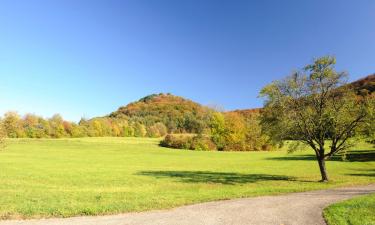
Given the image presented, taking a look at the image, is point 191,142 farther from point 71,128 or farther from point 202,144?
point 71,128

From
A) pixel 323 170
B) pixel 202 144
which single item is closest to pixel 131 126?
pixel 202 144

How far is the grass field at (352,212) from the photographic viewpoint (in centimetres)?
1427

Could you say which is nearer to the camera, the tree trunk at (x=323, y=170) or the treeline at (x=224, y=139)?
the tree trunk at (x=323, y=170)

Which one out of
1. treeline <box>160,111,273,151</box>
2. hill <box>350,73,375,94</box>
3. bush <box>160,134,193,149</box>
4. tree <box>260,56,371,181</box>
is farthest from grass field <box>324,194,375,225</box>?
bush <box>160,134,193,149</box>

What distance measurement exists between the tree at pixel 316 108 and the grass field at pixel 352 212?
12289 millimetres

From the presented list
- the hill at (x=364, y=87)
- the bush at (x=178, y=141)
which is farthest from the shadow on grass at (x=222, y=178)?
the bush at (x=178, y=141)

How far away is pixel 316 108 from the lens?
31344 millimetres

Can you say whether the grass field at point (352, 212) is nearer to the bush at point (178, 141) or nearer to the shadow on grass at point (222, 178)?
the shadow on grass at point (222, 178)

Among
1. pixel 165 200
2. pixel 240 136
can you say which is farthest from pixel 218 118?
pixel 165 200

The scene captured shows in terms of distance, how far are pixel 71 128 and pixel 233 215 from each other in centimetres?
12851

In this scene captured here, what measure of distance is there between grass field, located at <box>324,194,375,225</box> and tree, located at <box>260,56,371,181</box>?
12289 millimetres

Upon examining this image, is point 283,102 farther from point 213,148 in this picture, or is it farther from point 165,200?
point 213,148

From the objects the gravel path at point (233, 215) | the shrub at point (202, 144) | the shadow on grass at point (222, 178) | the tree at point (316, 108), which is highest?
the tree at point (316, 108)

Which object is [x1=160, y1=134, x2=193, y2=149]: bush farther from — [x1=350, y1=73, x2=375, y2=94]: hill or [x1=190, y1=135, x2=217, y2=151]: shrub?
[x1=350, y1=73, x2=375, y2=94]: hill
